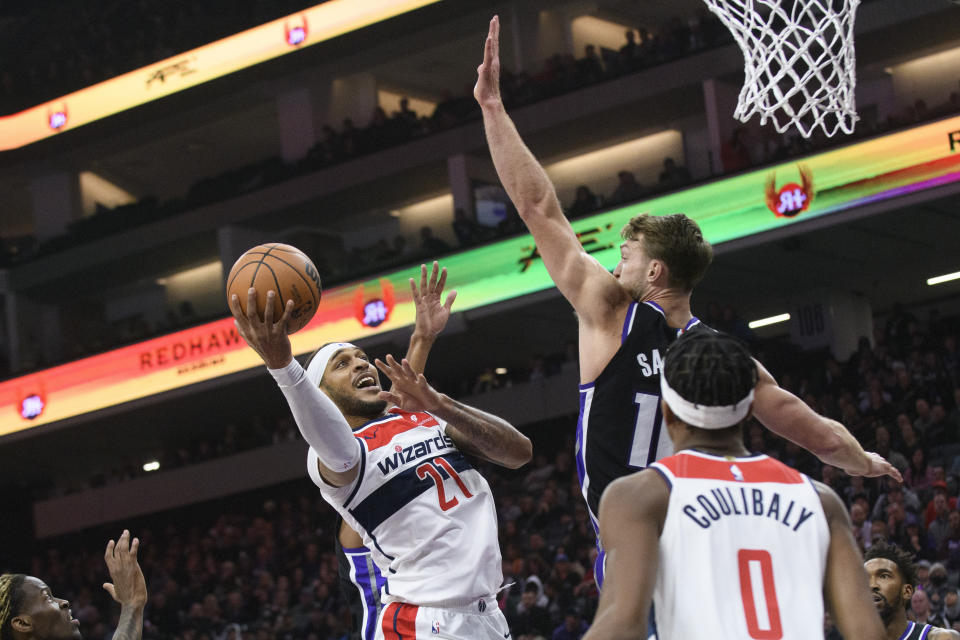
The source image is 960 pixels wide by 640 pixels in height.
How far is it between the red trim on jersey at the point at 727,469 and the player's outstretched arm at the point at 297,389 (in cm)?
161

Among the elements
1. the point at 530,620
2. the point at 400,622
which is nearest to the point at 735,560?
the point at 400,622

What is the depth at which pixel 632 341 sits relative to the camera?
4246 mm

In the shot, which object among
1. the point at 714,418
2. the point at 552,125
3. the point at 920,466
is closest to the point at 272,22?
the point at 552,125

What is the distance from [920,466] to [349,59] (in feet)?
54.4

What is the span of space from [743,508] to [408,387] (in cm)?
157

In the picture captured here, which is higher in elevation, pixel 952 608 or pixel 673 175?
pixel 673 175

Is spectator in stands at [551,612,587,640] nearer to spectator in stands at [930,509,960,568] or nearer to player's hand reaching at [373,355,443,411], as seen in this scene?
spectator in stands at [930,509,960,568]

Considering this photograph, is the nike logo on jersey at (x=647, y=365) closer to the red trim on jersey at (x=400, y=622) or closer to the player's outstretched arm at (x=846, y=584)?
the player's outstretched arm at (x=846, y=584)

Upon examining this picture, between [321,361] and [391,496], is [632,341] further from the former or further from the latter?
[321,361]

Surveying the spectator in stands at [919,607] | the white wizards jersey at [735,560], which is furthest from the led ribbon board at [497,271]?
the white wizards jersey at [735,560]

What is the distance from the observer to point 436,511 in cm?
484

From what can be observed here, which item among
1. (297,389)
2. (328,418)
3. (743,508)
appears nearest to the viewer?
(743,508)

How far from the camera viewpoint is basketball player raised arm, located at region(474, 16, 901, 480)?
14.0 ft

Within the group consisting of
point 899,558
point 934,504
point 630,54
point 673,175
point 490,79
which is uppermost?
point 630,54
